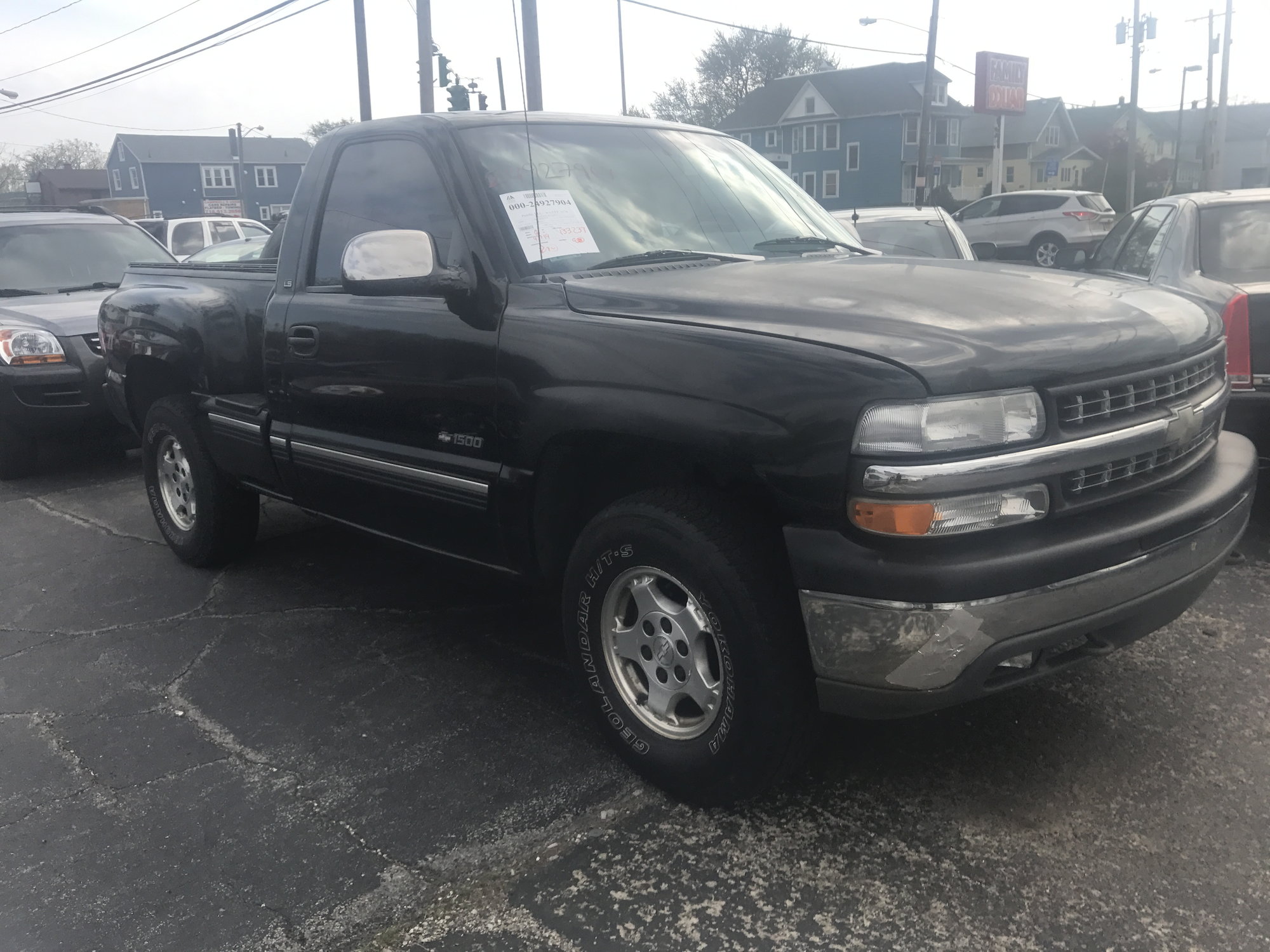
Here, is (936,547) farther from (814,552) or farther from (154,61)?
(154,61)

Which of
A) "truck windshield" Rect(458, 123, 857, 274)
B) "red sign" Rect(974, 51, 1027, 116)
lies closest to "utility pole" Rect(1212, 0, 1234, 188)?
"red sign" Rect(974, 51, 1027, 116)

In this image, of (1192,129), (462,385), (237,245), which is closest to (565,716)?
(462,385)

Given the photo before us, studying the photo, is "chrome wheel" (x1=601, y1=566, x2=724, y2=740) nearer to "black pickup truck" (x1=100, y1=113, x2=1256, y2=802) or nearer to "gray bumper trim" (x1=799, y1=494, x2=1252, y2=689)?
"black pickup truck" (x1=100, y1=113, x2=1256, y2=802)

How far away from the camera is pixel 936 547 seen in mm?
2355

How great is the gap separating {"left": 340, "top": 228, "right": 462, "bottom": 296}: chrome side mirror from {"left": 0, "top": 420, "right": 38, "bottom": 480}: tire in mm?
5313

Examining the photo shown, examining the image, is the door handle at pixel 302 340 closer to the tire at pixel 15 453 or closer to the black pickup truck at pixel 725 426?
the black pickup truck at pixel 725 426

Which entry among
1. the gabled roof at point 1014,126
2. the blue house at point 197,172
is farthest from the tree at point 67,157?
the gabled roof at point 1014,126

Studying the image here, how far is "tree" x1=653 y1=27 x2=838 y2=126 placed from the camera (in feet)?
229

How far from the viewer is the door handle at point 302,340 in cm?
398

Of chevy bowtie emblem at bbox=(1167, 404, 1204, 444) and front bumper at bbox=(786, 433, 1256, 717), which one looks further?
chevy bowtie emblem at bbox=(1167, 404, 1204, 444)

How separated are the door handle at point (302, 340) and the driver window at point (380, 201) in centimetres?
19

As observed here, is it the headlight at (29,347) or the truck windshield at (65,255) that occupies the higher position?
the truck windshield at (65,255)

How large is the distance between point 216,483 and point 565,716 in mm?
2366

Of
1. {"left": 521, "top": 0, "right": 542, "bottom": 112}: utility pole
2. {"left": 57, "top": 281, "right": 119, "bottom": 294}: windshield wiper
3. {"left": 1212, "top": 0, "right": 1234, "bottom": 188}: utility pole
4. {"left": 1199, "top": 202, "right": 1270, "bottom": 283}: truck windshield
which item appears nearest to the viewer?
{"left": 1199, "top": 202, "right": 1270, "bottom": 283}: truck windshield
